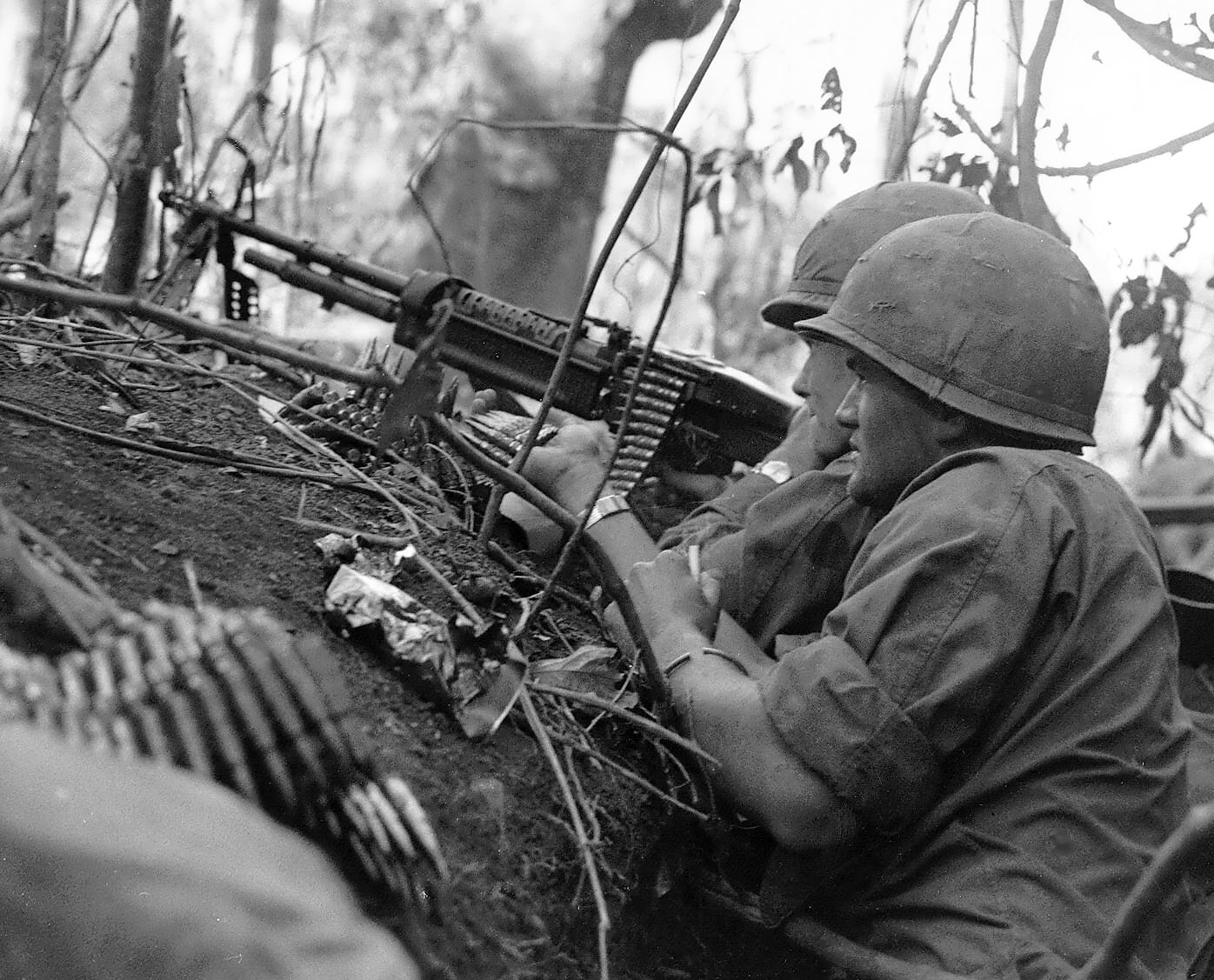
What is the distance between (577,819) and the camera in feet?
6.57

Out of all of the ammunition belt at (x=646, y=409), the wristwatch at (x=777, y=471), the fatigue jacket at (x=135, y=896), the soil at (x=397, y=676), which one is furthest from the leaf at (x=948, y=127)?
the fatigue jacket at (x=135, y=896)

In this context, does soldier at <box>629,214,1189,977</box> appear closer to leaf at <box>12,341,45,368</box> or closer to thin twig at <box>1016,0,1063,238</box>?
leaf at <box>12,341,45,368</box>

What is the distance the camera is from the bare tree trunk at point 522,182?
964 cm

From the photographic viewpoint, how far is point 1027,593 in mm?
1967

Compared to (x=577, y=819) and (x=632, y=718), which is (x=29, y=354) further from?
(x=577, y=819)

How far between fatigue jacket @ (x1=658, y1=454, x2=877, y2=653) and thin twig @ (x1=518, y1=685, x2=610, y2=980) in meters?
0.76

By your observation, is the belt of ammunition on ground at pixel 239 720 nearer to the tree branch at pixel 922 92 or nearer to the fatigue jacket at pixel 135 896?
the fatigue jacket at pixel 135 896

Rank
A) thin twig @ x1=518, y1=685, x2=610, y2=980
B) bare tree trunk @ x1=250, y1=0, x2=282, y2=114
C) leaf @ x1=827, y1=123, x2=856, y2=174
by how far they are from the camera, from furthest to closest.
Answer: bare tree trunk @ x1=250, y1=0, x2=282, y2=114, leaf @ x1=827, y1=123, x2=856, y2=174, thin twig @ x1=518, y1=685, x2=610, y2=980

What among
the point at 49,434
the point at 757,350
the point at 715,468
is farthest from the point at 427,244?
the point at 49,434

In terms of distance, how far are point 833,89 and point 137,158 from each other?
2.44 meters

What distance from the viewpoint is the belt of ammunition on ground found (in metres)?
1.35

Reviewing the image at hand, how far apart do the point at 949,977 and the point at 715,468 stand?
8.10 ft

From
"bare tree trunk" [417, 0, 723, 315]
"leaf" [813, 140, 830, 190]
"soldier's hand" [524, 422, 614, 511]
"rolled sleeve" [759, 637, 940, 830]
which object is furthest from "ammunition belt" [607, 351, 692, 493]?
"bare tree trunk" [417, 0, 723, 315]

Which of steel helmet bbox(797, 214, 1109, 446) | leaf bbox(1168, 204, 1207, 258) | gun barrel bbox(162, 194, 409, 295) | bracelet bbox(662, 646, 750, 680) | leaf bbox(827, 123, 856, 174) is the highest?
leaf bbox(1168, 204, 1207, 258)
